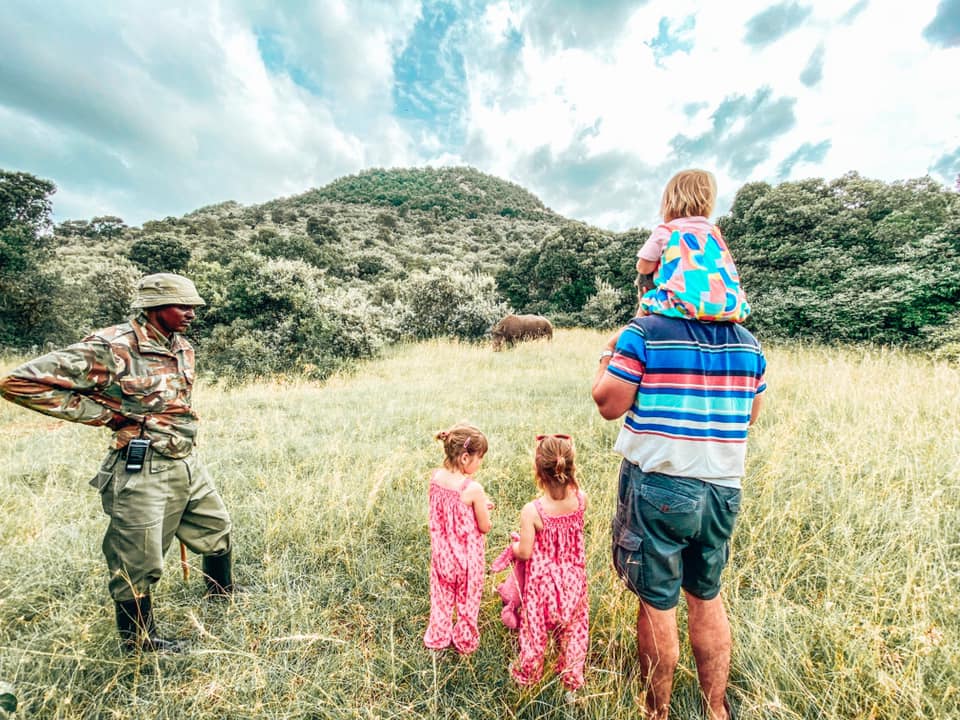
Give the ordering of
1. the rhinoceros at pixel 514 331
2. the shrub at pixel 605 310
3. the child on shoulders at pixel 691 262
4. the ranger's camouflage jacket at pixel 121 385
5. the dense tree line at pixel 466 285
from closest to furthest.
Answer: the child on shoulders at pixel 691 262
the ranger's camouflage jacket at pixel 121 385
the dense tree line at pixel 466 285
the rhinoceros at pixel 514 331
the shrub at pixel 605 310

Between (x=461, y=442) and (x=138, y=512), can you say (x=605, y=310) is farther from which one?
(x=138, y=512)

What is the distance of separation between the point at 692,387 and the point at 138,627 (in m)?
2.94

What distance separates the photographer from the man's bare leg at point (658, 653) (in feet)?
5.17

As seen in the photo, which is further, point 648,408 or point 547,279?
point 547,279

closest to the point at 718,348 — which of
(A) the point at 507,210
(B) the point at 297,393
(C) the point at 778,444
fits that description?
(C) the point at 778,444

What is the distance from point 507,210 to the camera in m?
59.4

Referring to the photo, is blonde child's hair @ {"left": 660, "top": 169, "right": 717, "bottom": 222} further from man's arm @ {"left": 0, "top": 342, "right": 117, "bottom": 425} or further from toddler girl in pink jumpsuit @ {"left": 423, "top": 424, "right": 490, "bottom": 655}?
man's arm @ {"left": 0, "top": 342, "right": 117, "bottom": 425}

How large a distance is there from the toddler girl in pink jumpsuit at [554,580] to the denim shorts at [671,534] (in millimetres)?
277

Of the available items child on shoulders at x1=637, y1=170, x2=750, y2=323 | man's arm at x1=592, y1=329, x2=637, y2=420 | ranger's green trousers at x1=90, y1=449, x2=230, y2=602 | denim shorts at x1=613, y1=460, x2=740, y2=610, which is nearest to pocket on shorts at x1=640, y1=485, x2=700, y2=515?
denim shorts at x1=613, y1=460, x2=740, y2=610

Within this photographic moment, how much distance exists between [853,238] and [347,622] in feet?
57.8

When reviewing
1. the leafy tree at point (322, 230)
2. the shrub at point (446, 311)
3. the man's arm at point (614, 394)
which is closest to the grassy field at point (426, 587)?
the man's arm at point (614, 394)

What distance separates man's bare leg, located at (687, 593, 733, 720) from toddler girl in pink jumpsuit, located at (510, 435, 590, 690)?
46 centimetres

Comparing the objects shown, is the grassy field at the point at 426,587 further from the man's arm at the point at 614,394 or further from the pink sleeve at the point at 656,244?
the pink sleeve at the point at 656,244

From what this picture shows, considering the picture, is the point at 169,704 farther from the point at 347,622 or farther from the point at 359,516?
the point at 359,516
